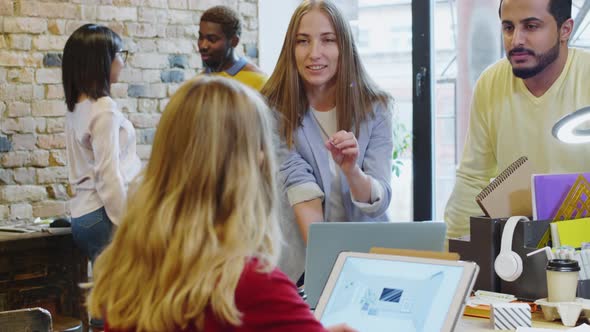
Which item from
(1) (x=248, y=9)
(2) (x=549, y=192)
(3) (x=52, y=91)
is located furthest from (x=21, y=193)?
(2) (x=549, y=192)

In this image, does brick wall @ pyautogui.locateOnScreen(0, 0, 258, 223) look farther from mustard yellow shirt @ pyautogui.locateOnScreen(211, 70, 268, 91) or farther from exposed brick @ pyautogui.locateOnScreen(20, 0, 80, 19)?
mustard yellow shirt @ pyautogui.locateOnScreen(211, 70, 268, 91)

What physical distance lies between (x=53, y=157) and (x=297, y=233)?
2155 mm

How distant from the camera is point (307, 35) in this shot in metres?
2.59

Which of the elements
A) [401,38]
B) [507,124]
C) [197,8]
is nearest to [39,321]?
[507,124]

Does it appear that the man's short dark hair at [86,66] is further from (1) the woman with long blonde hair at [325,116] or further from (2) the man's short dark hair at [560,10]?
(2) the man's short dark hair at [560,10]

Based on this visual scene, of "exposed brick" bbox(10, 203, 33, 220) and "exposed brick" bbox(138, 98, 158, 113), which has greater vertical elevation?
"exposed brick" bbox(138, 98, 158, 113)

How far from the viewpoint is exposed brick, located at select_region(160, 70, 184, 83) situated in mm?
4621

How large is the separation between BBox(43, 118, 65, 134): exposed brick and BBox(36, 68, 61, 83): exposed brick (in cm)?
19

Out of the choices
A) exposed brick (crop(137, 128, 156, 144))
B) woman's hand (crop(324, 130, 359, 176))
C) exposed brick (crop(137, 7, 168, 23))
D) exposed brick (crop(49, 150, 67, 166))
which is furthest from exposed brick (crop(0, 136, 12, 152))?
woman's hand (crop(324, 130, 359, 176))

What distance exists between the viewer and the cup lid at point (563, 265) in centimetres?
201

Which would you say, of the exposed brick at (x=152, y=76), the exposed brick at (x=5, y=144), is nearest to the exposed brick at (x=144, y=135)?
the exposed brick at (x=152, y=76)

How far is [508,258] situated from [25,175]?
2761 millimetres

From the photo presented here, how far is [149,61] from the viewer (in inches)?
180

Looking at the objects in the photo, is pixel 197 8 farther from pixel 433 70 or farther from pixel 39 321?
pixel 39 321
